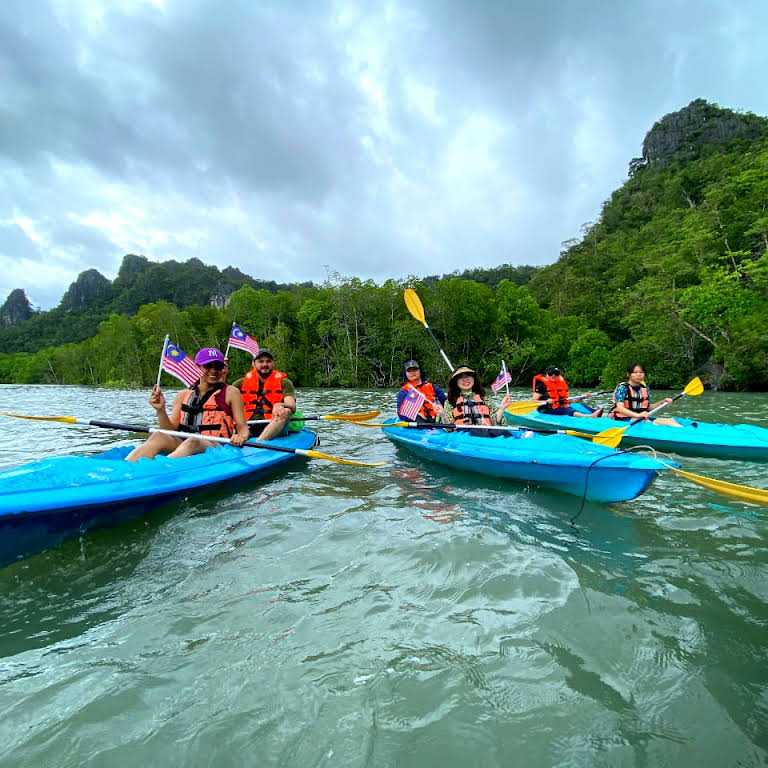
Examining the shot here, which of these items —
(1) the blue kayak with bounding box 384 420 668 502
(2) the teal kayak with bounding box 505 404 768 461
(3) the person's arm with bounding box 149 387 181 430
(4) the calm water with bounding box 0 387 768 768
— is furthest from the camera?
(2) the teal kayak with bounding box 505 404 768 461

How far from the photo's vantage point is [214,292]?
90750mm

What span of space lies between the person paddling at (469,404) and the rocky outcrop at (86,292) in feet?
401

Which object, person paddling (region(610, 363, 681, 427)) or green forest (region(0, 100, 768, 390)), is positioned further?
green forest (region(0, 100, 768, 390))

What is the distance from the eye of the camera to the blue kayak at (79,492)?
115 inches

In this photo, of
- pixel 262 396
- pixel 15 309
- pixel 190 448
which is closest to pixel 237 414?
pixel 190 448

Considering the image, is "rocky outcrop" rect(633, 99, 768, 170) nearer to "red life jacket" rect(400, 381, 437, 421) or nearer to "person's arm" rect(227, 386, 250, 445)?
"red life jacket" rect(400, 381, 437, 421)

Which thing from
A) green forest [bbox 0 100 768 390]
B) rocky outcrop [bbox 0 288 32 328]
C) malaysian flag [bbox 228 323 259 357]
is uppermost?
rocky outcrop [bbox 0 288 32 328]

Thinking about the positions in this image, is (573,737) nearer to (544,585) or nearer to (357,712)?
(357,712)

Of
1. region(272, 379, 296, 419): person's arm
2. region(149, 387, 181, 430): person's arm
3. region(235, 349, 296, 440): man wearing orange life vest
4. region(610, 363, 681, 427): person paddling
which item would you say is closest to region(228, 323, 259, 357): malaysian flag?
region(235, 349, 296, 440): man wearing orange life vest

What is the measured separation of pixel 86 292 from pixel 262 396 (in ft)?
417

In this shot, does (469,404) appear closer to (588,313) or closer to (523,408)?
(523,408)

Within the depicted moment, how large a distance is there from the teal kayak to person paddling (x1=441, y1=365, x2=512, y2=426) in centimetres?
221

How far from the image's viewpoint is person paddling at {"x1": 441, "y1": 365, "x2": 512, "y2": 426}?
626 cm

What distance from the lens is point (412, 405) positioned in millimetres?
7176
